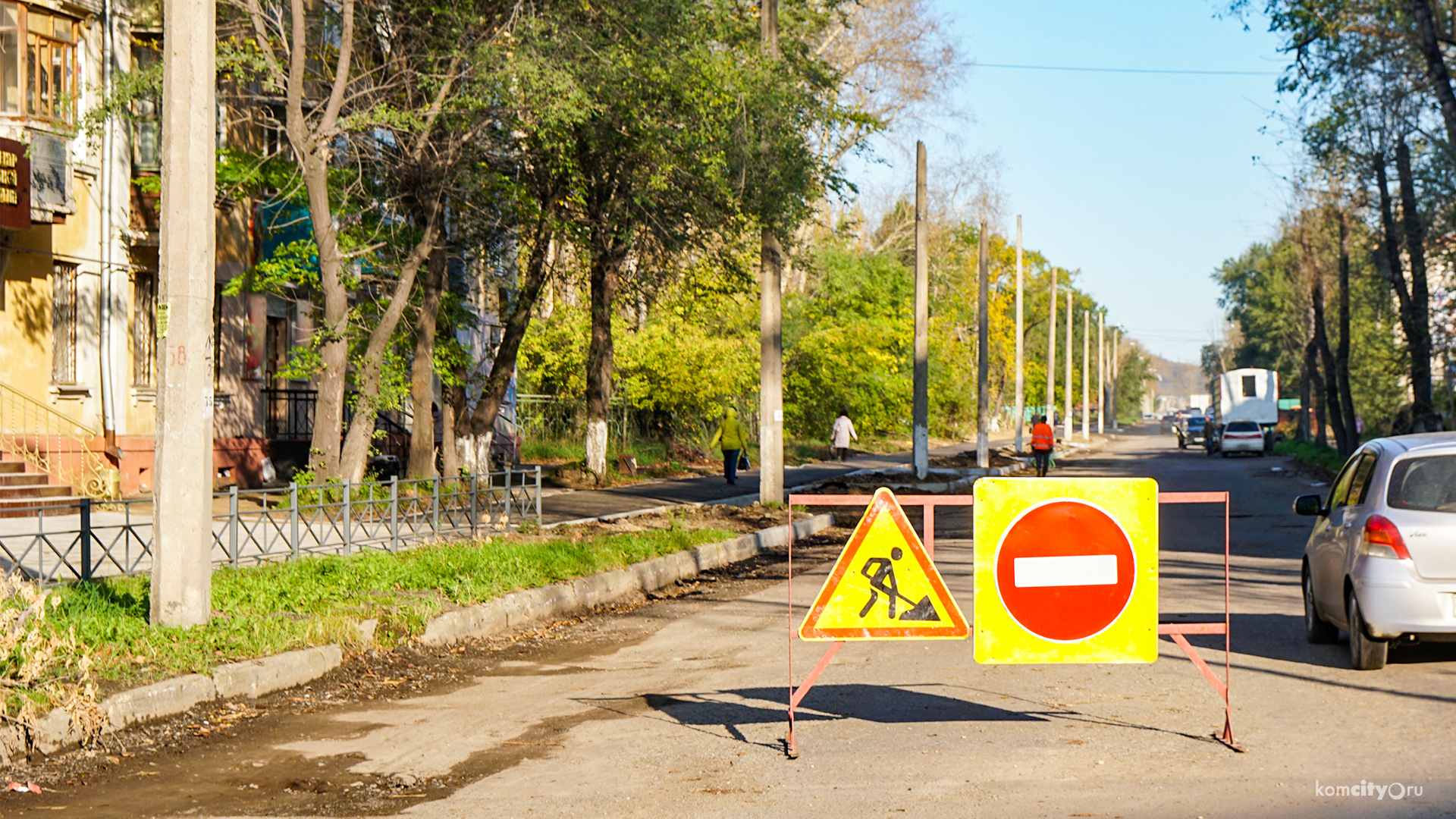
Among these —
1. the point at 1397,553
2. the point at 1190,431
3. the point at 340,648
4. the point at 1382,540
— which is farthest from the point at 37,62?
the point at 1190,431

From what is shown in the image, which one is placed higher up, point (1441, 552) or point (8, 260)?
point (8, 260)

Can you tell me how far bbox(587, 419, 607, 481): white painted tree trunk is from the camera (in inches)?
1158

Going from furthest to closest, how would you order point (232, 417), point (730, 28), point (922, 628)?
point (232, 417), point (730, 28), point (922, 628)

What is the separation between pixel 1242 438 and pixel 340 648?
5377cm

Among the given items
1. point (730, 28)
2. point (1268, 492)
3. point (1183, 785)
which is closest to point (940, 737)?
point (1183, 785)

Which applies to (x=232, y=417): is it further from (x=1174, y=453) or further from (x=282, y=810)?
(x=1174, y=453)

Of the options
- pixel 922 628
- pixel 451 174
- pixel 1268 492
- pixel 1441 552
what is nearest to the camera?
pixel 922 628

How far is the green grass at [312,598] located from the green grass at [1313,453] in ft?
71.9

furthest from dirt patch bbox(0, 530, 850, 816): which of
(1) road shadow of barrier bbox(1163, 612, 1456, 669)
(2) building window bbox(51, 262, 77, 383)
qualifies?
(2) building window bbox(51, 262, 77, 383)

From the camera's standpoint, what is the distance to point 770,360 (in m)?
22.9

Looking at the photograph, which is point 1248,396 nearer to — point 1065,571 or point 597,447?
point 597,447

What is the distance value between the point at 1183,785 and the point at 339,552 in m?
10.7

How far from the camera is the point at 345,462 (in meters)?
19.2

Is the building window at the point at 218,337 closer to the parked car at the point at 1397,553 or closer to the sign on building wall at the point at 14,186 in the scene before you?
the sign on building wall at the point at 14,186
